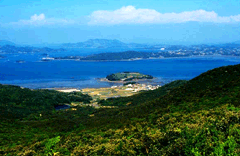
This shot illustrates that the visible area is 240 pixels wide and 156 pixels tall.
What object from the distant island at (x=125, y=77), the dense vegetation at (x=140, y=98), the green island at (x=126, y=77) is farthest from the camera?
the green island at (x=126, y=77)

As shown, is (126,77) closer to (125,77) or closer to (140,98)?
(125,77)

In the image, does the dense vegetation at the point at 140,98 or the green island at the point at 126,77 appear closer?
the dense vegetation at the point at 140,98

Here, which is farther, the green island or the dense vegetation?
the green island

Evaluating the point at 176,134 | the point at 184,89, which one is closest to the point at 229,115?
the point at 176,134

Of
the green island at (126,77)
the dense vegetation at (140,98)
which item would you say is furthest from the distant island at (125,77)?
the dense vegetation at (140,98)

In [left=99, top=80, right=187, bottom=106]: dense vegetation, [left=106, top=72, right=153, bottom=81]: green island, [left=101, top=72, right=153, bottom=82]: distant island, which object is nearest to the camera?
[left=99, top=80, right=187, bottom=106]: dense vegetation

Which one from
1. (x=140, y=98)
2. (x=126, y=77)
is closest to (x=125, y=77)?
(x=126, y=77)

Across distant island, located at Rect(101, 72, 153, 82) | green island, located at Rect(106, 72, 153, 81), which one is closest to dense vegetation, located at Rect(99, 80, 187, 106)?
distant island, located at Rect(101, 72, 153, 82)

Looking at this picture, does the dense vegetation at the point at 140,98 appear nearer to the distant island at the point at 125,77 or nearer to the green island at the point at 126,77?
the distant island at the point at 125,77

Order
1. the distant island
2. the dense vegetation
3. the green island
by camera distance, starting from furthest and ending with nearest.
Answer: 1. the green island
2. the distant island
3. the dense vegetation

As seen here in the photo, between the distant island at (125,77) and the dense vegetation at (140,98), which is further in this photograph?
the distant island at (125,77)

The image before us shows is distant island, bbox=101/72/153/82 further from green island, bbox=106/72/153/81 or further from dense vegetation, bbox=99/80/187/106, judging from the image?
dense vegetation, bbox=99/80/187/106

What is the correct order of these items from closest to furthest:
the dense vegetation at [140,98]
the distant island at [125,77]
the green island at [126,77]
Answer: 1. the dense vegetation at [140,98]
2. the distant island at [125,77]
3. the green island at [126,77]
